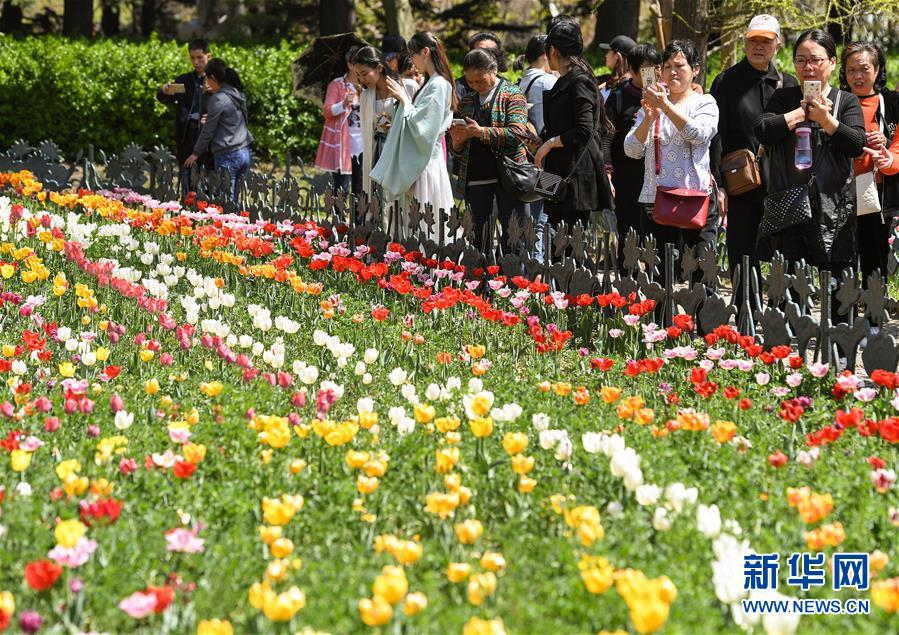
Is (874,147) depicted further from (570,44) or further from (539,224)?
(539,224)

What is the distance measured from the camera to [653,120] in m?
6.21

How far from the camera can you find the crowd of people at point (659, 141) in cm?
577

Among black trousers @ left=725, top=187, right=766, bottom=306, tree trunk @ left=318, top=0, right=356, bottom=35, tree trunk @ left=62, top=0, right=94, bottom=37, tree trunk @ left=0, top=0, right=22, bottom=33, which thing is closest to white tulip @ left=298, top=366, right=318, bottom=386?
black trousers @ left=725, top=187, right=766, bottom=306

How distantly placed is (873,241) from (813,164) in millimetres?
1012

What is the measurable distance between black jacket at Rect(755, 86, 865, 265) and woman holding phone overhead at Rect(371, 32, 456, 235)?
2209 millimetres

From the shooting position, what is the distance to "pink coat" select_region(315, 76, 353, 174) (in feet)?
33.6

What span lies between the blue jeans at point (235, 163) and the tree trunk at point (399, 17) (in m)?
8.48

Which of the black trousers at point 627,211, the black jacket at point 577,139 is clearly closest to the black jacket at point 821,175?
the black jacket at point 577,139

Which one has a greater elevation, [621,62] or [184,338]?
[621,62]

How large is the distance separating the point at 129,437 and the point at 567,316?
266 centimetres

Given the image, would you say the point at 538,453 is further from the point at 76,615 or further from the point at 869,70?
the point at 869,70

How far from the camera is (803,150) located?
18.8 feet

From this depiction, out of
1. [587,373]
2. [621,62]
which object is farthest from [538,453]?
[621,62]

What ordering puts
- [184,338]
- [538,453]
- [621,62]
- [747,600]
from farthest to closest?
[621,62], [184,338], [538,453], [747,600]
